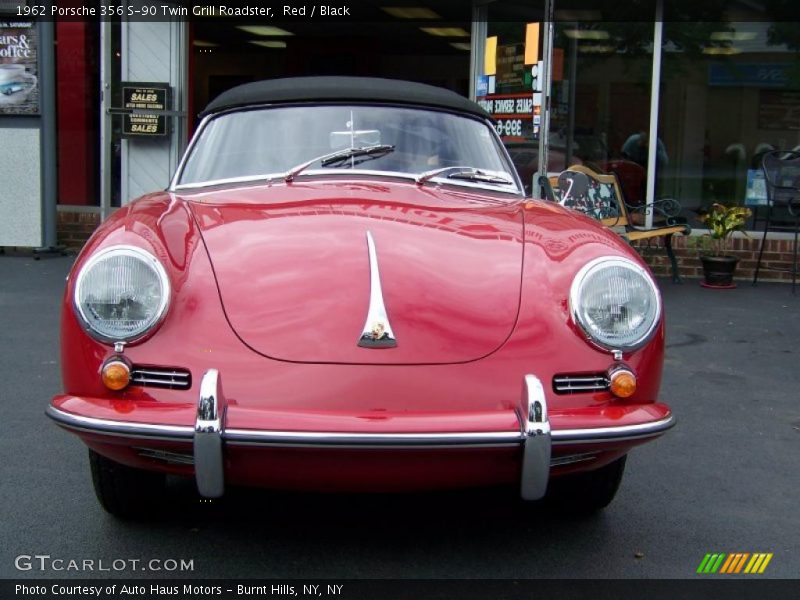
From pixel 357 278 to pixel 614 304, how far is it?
0.74 metres

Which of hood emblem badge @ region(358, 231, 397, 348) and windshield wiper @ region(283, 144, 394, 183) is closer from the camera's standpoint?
hood emblem badge @ region(358, 231, 397, 348)

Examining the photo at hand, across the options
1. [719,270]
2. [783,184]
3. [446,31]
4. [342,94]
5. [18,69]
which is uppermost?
[446,31]

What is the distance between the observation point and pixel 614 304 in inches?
109

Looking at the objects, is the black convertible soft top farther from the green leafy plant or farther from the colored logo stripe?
the green leafy plant

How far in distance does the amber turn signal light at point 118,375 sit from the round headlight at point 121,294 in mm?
79

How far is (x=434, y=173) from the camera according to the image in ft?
12.0

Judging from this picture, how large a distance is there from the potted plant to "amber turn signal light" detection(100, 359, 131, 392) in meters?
7.10

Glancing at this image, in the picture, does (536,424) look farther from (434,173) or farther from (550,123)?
(550,123)

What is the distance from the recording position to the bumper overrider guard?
93.4 inches

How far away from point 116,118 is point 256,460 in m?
8.32

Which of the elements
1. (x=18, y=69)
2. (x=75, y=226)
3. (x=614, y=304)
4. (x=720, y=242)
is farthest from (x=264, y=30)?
(x=614, y=304)

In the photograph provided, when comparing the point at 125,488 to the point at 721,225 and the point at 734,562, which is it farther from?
the point at 721,225
